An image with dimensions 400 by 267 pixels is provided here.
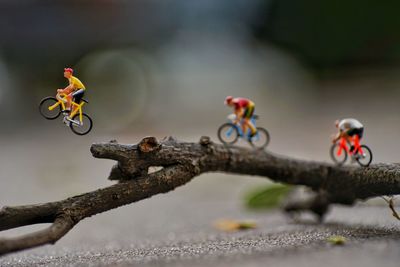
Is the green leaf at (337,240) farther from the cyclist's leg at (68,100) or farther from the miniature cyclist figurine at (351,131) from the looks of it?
the cyclist's leg at (68,100)

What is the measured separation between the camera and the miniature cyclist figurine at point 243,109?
162 centimetres

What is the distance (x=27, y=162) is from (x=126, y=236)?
8.42 ft

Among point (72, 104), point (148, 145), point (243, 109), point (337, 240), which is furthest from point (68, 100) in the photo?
point (337, 240)

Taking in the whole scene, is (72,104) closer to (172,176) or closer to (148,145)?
(148,145)

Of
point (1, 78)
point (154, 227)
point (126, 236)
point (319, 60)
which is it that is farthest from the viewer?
point (319, 60)

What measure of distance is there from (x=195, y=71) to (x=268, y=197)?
14.7 feet

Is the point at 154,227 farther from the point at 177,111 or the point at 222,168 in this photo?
the point at 177,111

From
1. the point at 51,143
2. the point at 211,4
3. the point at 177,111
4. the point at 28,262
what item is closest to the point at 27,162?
the point at 51,143

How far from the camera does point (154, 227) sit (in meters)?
2.42

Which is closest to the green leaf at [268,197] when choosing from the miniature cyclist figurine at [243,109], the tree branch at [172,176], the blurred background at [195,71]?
the tree branch at [172,176]

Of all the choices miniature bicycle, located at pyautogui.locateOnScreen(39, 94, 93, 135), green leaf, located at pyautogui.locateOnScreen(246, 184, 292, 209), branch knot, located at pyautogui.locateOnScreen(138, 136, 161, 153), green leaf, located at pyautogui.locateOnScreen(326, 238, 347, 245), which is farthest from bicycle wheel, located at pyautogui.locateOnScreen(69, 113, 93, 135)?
green leaf, located at pyautogui.locateOnScreen(246, 184, 292, 209)

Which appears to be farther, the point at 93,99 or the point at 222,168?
the point at 93,99

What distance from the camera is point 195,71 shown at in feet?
22.5

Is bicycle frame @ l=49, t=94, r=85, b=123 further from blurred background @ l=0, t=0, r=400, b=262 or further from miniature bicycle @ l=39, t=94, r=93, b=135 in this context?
blurred background @ l=0, t=0, r=400, b=262
